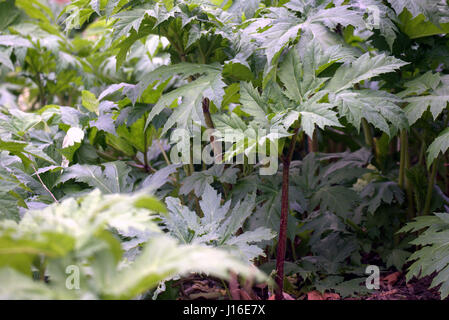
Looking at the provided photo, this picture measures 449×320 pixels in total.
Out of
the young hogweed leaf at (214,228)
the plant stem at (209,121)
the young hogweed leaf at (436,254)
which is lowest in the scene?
the young hogweed leaf at (436,254)

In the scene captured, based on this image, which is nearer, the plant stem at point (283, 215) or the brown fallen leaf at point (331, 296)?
the plant stem at point (283, 215)

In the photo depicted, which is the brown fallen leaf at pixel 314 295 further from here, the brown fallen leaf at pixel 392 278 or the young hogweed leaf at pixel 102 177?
the young hogweed leaf at pixel 102 177

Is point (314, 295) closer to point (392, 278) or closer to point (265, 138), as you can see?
point (392, 278)

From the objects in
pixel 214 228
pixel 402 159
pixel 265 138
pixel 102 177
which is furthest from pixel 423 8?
pixel 102 177

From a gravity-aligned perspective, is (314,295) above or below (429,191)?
below

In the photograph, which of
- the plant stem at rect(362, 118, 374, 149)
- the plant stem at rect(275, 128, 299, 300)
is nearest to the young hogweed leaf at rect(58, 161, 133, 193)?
the plant stem at rect(275, 128, 299, 300)

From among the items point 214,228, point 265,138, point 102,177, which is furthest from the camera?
point 102,177

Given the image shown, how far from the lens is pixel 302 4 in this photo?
1264 millimetres

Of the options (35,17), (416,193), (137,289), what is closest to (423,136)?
(416,193)

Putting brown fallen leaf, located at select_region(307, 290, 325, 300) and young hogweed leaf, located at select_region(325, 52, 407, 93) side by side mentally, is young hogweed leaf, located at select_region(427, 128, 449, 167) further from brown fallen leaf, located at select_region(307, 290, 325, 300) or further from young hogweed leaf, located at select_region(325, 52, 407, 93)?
brown fallen leaf, located at select_region(307, 290, 325, 300)

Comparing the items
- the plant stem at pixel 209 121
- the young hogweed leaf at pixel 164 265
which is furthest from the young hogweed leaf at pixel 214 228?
the young hogweed leaf at pixel 164 265

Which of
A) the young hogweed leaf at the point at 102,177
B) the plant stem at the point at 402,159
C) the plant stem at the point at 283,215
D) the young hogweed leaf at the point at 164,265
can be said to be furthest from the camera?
the plant stem at the point at 402,159

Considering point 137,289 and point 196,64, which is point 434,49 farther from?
point 137,289
